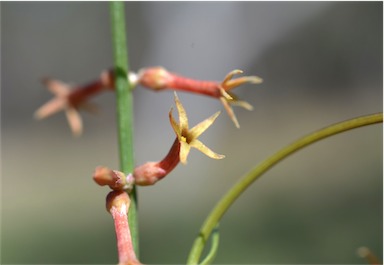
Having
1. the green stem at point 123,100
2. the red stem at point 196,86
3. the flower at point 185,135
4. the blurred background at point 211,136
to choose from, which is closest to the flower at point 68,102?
the red stem at point 196,86

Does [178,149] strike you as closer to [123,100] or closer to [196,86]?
[123,100]

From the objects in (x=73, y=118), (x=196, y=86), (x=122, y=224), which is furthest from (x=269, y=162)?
(x=73, y=118)

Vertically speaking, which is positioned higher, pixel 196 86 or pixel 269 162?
pixel 196 86

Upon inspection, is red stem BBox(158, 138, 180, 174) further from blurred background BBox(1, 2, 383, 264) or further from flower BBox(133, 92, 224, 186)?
blurred background BBox(1, 2, 383, 264)

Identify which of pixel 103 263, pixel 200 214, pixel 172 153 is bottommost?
pixel 172 153

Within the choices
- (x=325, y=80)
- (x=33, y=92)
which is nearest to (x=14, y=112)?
(x=33, y=92)

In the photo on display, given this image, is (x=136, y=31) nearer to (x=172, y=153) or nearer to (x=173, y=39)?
(x=173, y=39)
